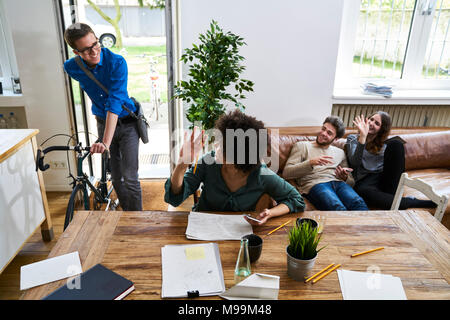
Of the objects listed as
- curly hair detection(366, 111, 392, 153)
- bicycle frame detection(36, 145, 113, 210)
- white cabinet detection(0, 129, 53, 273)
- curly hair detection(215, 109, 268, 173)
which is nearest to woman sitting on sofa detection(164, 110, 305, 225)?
curly hair detection(215, 109, 268, 173)

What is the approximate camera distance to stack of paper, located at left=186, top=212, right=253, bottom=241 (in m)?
1.39

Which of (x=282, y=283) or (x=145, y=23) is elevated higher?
(x=145, y=23)

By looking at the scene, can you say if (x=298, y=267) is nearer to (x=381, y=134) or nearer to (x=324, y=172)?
(x=324, y=172)

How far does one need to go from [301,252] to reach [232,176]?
23.4 inches

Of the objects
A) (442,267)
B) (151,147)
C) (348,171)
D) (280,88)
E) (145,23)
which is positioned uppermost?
Result: (145,23)

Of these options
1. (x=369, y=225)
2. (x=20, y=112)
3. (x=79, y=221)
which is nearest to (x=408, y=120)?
(x=369, y=225)

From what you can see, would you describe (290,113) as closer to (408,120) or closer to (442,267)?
(408,120)

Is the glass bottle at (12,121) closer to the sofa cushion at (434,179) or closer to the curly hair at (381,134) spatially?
the curly hair at (381,134)

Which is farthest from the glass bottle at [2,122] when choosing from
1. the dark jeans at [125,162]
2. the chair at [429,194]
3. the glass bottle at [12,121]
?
the chair at [429,194]

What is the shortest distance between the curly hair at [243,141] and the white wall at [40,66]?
2113 millimetres

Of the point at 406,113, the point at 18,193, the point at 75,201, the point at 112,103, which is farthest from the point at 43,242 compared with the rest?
the point at 406,113

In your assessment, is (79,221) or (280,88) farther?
(280,88)

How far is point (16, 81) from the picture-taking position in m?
3.16

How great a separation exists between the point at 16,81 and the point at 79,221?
7.68 feet
